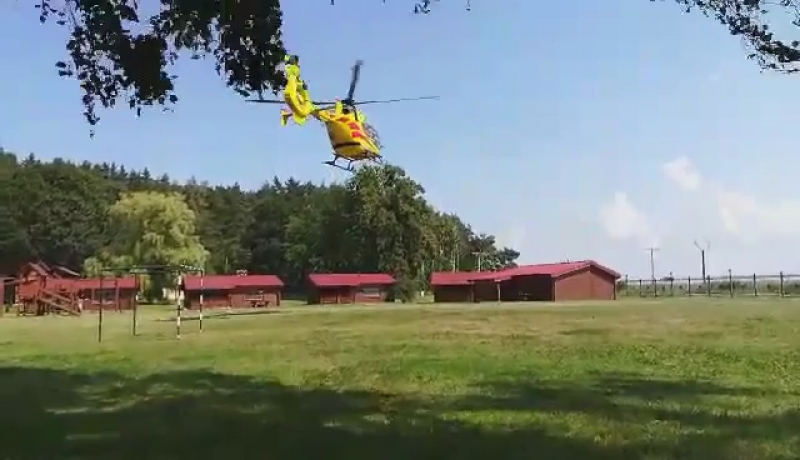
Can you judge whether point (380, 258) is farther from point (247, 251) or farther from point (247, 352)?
point (247, 352)

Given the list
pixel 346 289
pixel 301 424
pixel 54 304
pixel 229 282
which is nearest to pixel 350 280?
pixel 346 289

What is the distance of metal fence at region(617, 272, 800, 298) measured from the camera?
3050 inches

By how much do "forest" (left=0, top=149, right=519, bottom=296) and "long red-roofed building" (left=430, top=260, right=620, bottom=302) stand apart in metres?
5.04

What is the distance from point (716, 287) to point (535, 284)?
1615cm

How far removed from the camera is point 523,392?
13.5 meters

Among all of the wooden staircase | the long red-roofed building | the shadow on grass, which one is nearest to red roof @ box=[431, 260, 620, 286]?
the long red-roofed building

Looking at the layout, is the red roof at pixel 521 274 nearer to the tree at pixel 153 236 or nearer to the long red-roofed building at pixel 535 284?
the long red-roofed building at pixel 535 284

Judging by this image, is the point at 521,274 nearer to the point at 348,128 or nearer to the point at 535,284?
the point at 535,284

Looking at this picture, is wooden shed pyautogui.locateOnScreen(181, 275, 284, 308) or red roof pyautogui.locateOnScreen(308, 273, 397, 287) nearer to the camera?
wooden shed pyautogui.locateOnScreen(181, 275, 284, 308)

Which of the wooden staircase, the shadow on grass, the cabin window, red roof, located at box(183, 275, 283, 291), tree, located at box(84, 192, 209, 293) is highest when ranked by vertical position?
tree, located at box(84, 192, 209, 293)

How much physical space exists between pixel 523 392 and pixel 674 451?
4655 millimetres

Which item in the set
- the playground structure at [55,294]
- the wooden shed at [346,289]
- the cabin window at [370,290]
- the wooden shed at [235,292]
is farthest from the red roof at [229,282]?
the cabin window at [370,290]

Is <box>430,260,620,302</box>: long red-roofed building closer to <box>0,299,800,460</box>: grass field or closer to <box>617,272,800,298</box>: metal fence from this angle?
<box>617,272,800,298</box>: metal fence

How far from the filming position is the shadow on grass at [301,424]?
917cm
